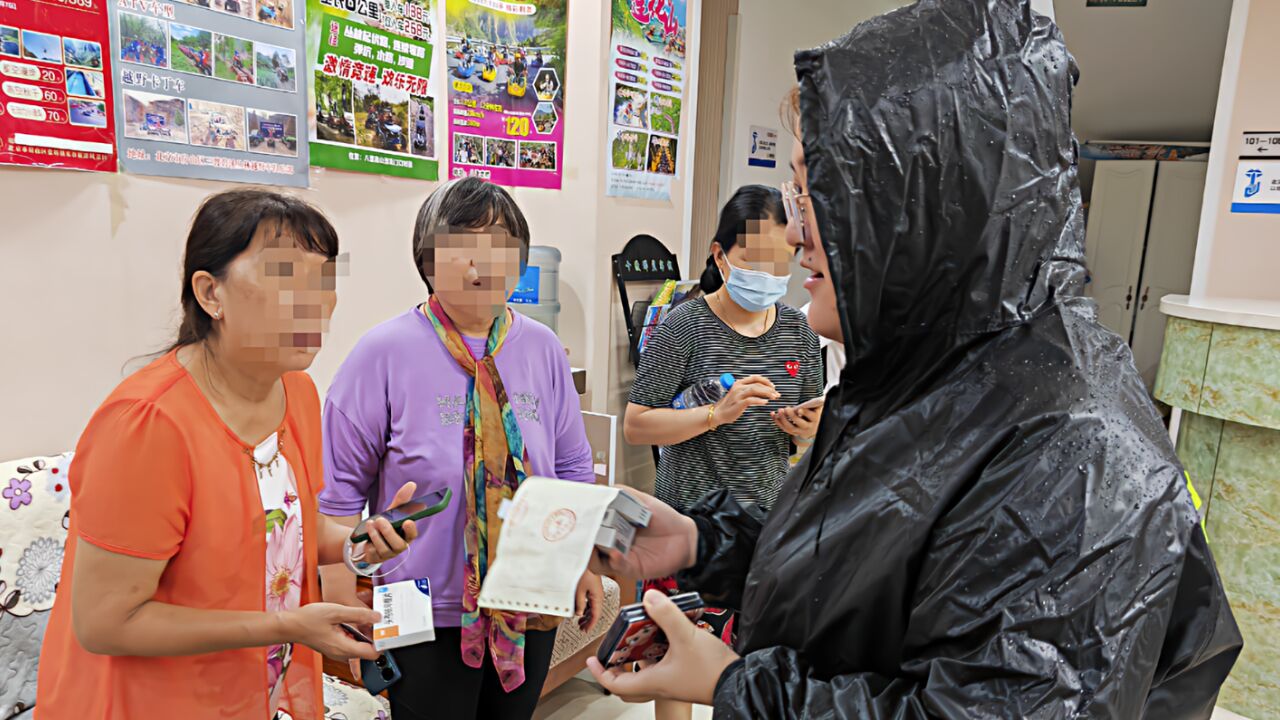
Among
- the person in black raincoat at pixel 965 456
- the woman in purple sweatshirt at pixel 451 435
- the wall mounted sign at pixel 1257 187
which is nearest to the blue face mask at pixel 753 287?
the woman in purple sweatshirt at pixel 451 435

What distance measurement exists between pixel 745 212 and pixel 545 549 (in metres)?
1.55

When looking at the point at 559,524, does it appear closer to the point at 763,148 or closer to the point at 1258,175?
the point at 1258,175

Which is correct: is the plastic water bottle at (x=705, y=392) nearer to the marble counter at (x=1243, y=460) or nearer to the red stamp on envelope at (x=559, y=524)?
the red stamp on envelope at (x=559, y=524)

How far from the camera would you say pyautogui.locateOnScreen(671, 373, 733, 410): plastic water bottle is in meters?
2.21

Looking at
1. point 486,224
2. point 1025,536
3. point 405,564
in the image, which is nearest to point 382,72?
point 486,224

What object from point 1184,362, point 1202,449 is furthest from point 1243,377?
point 1202,449

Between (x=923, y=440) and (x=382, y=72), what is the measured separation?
224cm

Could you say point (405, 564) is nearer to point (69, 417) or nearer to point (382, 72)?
point (69, 417)

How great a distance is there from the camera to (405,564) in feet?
5.52

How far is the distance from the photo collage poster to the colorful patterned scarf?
2.93ft

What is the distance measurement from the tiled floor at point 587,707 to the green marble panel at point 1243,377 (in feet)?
4.11

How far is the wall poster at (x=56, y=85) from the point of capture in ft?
5.71

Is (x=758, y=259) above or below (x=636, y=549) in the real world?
above

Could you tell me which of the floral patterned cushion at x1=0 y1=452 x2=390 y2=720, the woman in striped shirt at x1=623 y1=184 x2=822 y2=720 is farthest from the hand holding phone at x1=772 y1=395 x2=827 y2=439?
the floral patterned cushion at x1=0 y1=452 x2=390 y2=720
